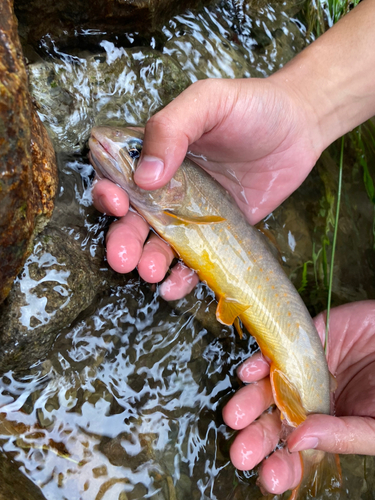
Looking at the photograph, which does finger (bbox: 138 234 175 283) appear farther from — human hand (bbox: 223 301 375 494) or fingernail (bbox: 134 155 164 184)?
human hand (bbox: 223 301 375 494)

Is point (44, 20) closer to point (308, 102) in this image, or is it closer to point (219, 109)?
point (219, 109)

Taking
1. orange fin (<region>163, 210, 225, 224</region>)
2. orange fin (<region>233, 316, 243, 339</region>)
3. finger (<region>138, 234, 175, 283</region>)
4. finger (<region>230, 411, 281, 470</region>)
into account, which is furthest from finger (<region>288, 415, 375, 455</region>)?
orange fin (<region>163, 210, 225, 224</region>)

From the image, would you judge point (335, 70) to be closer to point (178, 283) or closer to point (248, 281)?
point (248, 281)

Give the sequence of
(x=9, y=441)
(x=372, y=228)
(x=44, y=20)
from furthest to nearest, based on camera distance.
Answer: (x=372, y=228)
(x=44, y=20)
(x=9, y=441)

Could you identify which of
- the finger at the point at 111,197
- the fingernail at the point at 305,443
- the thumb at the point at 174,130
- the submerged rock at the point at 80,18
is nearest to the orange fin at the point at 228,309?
the fingernail at the point at 305,443

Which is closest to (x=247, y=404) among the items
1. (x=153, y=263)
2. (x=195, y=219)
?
(x=153, y=263)

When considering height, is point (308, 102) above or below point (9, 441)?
above

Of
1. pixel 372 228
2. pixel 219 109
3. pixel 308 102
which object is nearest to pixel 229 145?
pixel 219 109
